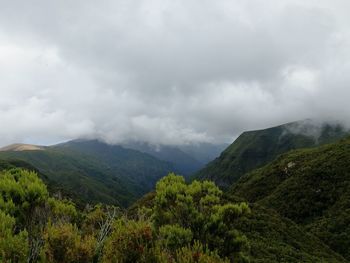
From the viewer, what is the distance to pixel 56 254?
11719 millimetres

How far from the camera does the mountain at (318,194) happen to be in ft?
270

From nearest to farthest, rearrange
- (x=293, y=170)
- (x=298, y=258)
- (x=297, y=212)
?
1. (x=298, y=258)
2. (x=297, y=212)
3. (x=293, y=170)

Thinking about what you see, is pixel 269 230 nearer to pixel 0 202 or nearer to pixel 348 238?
pixel 348 238

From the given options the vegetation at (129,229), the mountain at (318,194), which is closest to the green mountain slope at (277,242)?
the vegetation at (129,229)

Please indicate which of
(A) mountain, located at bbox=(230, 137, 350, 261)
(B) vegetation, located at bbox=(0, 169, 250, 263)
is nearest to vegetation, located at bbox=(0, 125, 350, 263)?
(B) vegetation, located at bbox=(0, 169, 250, 263)

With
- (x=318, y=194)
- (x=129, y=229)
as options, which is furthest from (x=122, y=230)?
(x=318, y=194)

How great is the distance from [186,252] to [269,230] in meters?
44.4

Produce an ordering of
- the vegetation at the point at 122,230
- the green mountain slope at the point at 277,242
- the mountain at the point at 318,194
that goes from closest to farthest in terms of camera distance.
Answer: the vegetation at the point at 122,230, the green mountain slope at the point at 277,242, the mountain at the point at 318,194

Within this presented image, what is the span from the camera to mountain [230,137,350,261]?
82.4 meters

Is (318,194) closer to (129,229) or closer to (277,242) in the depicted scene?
(277,242)

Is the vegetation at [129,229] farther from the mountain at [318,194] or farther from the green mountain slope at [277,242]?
the mountain at [318,194]

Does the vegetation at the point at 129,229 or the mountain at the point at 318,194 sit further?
the mountain at the point at 318,194

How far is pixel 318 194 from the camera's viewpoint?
109 m

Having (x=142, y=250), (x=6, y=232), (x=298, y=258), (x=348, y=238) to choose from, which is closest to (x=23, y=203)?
(x=6, y=232)
